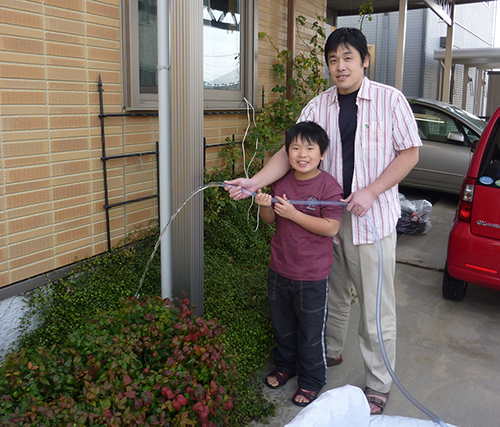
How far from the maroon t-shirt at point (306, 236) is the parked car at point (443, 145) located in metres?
6.12

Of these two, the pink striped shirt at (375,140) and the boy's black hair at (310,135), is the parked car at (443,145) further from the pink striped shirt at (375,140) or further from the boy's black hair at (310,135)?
the boy's black hair at (310,135)

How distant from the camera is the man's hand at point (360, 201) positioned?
258 centimetres

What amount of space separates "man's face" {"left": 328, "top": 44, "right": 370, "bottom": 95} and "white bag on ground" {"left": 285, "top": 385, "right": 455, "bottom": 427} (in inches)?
63.2

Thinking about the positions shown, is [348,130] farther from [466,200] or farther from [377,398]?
[466,200]

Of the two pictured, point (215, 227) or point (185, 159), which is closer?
point (185, 159)

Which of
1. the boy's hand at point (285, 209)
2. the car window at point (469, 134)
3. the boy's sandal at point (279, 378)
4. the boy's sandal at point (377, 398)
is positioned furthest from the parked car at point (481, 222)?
the car window at point (469, 134)

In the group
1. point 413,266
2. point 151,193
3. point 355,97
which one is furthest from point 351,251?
point 413,266

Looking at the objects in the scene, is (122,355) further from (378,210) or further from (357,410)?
(378,210)

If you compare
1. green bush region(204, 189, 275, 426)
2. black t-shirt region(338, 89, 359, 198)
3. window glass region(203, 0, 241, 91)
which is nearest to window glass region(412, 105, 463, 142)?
window glass region(203, 0, 241, 91)

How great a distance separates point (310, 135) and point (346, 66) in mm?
→ 420

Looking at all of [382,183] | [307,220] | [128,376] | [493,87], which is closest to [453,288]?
[382,183]

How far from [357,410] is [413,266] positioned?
3.93m

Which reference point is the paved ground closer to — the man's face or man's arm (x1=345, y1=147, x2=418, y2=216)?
man's arm (x1=345, y1=147, x2=418, y2=216)

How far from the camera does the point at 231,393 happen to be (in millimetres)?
2455
